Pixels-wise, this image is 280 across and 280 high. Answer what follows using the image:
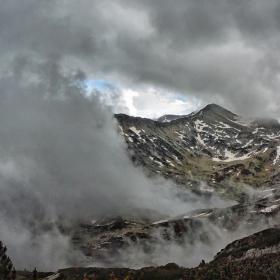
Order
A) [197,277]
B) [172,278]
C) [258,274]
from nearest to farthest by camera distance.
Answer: [258,274], [197,277], [172,278]

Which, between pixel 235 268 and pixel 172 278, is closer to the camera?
pixel 235 268

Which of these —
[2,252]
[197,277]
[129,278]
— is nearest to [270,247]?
[197,277]

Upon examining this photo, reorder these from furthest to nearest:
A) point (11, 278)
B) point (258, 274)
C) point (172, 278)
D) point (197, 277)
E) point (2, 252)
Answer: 1. point (172, 278)
2. point (197, 277)
3. point (258, 274)
4. point (2, 252)
5. point (11, 278)

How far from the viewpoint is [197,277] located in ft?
547

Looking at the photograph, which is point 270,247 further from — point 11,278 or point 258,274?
point 11,278

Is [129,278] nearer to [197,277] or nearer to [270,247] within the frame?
[197,277]

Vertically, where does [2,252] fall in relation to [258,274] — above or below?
above

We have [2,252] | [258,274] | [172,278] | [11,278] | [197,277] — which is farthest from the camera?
[172,278]

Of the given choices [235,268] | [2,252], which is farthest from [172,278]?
[2,252]

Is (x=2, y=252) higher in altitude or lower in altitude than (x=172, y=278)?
higher

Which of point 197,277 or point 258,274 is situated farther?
point 197,277

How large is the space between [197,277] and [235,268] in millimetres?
19549

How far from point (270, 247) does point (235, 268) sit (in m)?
43.0

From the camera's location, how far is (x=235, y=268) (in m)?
167
